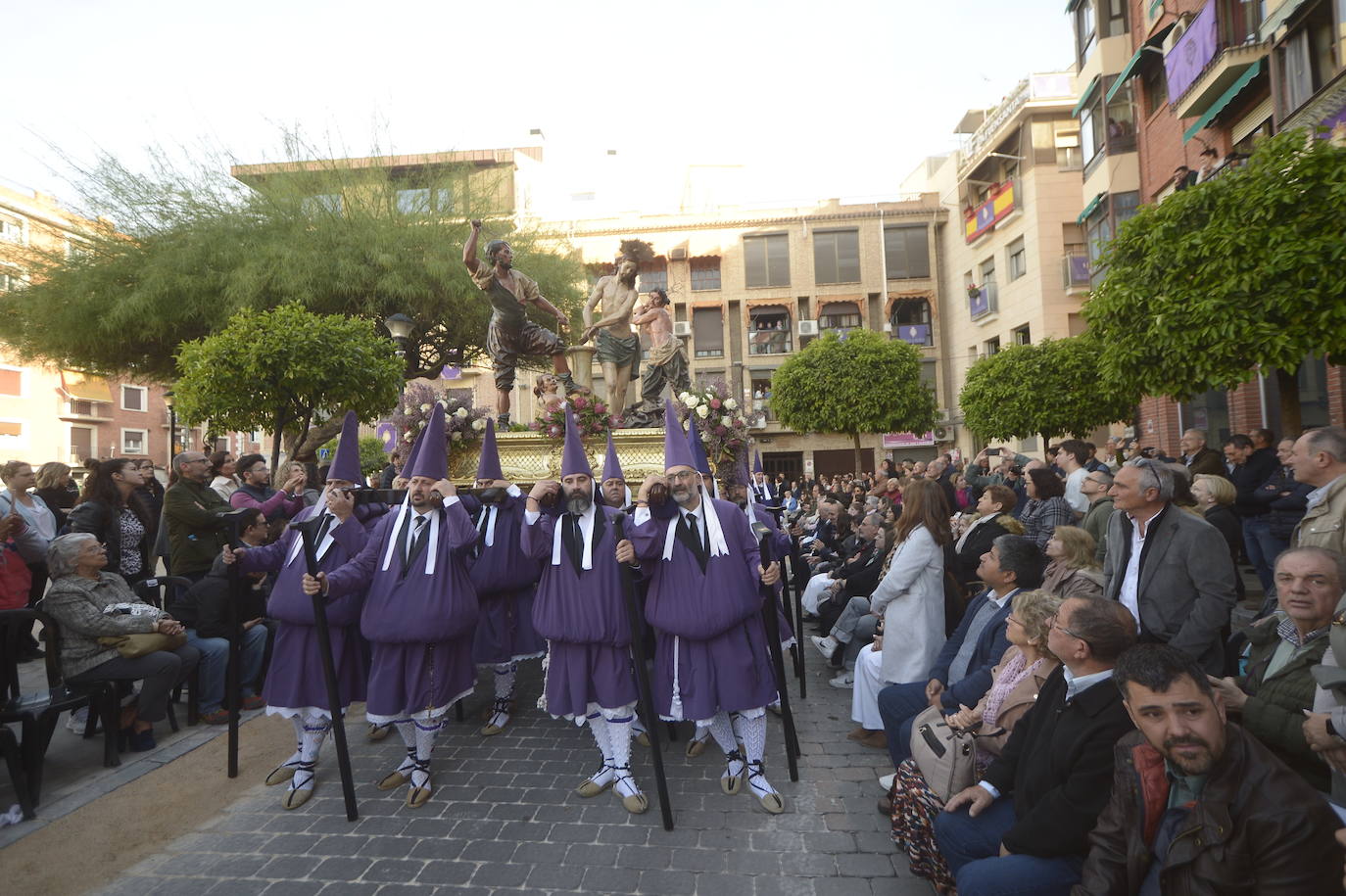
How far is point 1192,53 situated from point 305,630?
17.6 m

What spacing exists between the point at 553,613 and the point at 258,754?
2.67 meters

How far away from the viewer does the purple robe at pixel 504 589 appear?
5.89 m

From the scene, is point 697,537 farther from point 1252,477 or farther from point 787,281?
point 787,281

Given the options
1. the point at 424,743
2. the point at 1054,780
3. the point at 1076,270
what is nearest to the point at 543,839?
the point at 424,743

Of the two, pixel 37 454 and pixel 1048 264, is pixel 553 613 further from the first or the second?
pixel 37 454

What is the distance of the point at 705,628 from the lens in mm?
4258

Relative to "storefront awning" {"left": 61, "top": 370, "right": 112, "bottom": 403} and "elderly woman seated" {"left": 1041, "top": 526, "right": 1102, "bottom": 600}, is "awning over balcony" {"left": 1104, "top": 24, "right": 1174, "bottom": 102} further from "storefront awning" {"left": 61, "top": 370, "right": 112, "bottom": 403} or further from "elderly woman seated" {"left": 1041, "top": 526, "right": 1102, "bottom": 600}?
"storefront awning" {"left": 61, "top": 370, "right": 112, "bottom": 403}

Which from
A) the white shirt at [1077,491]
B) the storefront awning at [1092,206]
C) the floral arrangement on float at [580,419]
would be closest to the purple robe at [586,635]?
the floral arrangement on float at [580,419]

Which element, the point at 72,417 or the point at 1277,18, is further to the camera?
the point at 72,417

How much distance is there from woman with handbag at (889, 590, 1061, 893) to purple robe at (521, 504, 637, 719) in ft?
5.80

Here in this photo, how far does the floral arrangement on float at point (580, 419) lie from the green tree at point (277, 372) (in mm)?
3414

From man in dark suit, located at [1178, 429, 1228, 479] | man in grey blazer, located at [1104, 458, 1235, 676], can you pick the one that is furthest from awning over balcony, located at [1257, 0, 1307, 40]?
man in grey blazer, located at [1104, 458, 1235, 676]

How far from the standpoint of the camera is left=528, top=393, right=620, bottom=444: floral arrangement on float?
848 centimetres

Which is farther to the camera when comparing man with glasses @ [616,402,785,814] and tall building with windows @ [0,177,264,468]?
tall building with windows @ [0,177,264,468]
